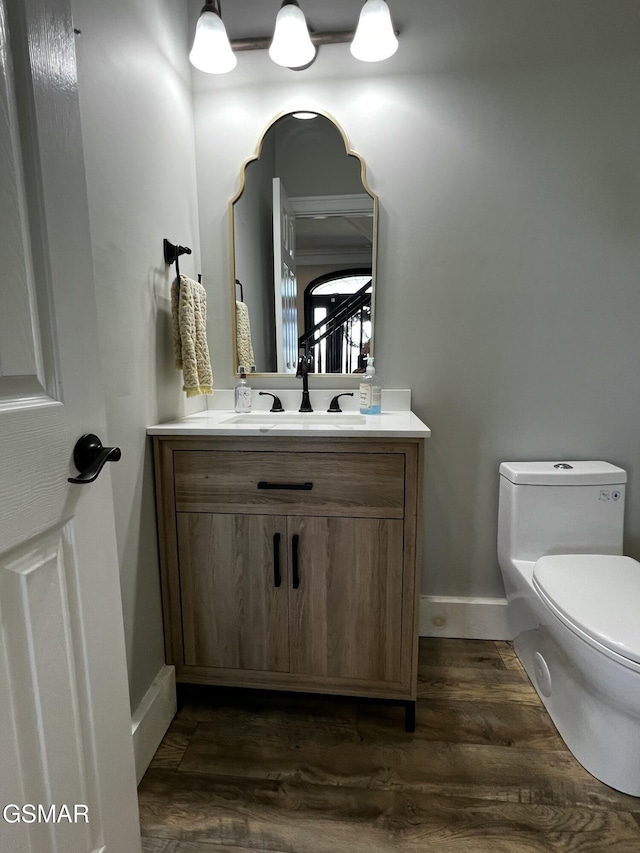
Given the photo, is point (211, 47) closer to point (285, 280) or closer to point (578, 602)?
point (285, 280)

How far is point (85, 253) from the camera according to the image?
2.17 feet

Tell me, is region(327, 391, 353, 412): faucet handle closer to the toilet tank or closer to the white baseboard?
the toilet tank

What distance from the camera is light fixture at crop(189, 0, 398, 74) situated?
1284 millimetres

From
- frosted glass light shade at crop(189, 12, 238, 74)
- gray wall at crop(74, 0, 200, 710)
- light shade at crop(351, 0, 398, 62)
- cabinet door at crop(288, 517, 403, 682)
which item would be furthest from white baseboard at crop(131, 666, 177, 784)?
light shade at crop(351, 0, 398, 62)

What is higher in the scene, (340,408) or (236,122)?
(236,122)

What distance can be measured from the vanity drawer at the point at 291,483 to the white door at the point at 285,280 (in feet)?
1.91

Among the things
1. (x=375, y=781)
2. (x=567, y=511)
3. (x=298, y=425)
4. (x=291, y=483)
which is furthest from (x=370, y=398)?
(x=375, y=781)

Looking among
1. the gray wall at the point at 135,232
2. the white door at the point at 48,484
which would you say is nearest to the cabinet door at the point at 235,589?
the gray wall at the point at 135,232

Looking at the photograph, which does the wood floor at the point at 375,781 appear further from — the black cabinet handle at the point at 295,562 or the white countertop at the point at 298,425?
the white countertop at the point at 298,425

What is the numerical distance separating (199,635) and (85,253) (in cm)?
111

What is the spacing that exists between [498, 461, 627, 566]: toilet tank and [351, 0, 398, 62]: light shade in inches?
58.7

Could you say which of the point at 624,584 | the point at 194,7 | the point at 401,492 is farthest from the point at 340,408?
the point at 194,7

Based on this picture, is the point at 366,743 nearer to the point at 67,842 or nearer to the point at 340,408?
the point at 67,842

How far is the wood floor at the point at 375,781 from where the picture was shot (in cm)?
95
